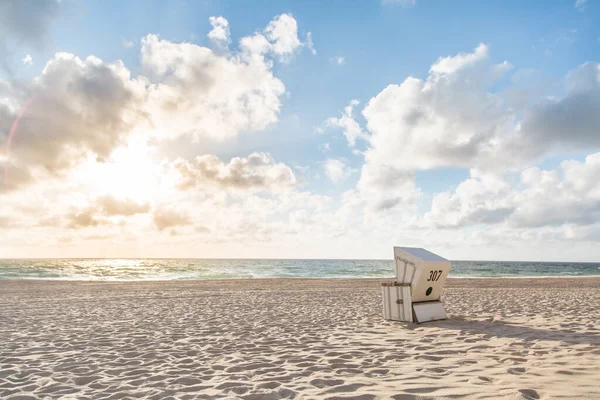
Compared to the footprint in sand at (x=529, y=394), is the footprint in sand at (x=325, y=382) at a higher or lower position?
lower

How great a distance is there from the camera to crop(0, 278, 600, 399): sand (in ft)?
12.7

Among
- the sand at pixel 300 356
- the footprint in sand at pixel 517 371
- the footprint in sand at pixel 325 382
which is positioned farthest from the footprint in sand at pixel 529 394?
the footprint in sand at pixel 325 382

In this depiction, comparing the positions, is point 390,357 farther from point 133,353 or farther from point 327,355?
point 133,353

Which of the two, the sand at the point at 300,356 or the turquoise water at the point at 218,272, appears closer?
the sand at the point at 300,356

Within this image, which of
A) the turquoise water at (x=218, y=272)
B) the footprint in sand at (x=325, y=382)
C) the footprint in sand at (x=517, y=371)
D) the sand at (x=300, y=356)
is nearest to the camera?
the sand at (x=300, y=356)

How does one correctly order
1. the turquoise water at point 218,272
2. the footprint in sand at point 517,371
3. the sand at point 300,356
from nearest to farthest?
the sand at point 300,356 → the footprint in sand at point 517,371 → the turquoise water at point 218,272

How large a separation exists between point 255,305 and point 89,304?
5.17 m

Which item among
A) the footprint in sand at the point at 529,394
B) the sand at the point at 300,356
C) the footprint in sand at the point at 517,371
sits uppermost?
the footprint in sand at the point at 529,394

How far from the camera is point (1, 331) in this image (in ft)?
24.6

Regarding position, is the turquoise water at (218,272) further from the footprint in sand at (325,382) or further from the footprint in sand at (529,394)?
the footprint in sand at (529,394)

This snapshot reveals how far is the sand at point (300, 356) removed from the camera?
12.7 feet

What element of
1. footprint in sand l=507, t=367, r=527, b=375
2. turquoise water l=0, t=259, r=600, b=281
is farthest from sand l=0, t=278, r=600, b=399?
turquoise water l=0, t=259, r=600, b=281

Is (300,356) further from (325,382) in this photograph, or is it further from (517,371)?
(517,371)

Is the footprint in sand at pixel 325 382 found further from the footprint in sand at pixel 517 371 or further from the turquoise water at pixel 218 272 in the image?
the turquoise water at pixel 218 272
